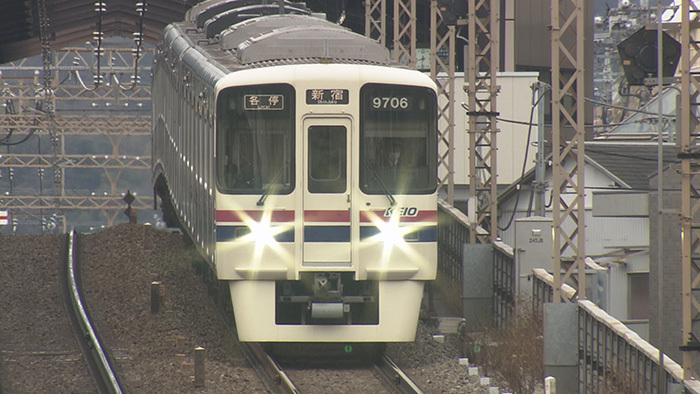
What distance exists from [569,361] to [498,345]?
1.42 metres

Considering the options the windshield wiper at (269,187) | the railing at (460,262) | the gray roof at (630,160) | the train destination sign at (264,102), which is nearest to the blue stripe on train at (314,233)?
the windshield wiper at (269,187)

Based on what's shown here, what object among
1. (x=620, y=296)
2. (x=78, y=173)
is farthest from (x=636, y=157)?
(x=78, y=173)

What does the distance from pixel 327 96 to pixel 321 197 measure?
3.17 feet

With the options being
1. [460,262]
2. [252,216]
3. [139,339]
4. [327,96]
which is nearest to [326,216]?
[252,216]

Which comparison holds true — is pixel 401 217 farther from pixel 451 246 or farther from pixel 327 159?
pixel 451 246

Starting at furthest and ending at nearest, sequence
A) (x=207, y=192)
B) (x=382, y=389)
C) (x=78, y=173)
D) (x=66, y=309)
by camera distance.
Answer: (x=78, y=173) → (x=66, y=309) → (x=207, y=192) → (x=382, y=389)

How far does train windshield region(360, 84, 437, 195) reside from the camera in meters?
11.9

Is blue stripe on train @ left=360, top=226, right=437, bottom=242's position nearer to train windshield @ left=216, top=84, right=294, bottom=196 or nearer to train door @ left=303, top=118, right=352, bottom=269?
train door @ left=303, top=118, right=352, bottom=269

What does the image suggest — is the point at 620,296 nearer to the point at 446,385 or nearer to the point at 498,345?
the point at 498,345

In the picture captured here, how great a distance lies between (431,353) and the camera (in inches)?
518

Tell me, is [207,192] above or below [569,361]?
above

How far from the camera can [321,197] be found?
11.8m

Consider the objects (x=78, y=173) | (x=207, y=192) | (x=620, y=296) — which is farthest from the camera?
(x=78, y=173)

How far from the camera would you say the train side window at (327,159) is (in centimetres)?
1183
